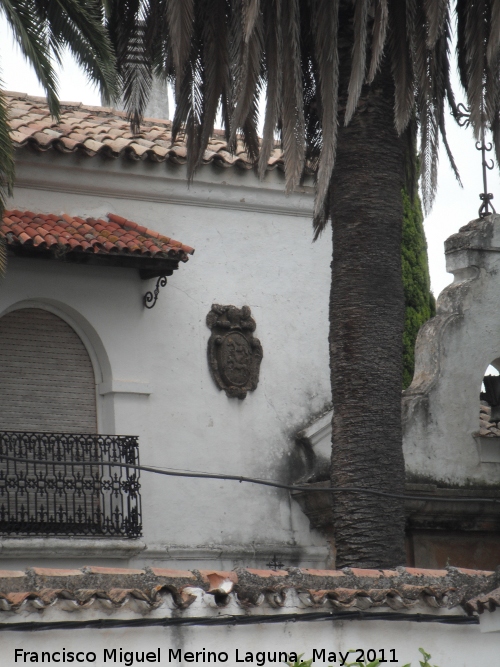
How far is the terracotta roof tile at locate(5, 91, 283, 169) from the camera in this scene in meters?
13.2

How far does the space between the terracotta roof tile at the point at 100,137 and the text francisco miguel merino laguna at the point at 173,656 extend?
284 inches

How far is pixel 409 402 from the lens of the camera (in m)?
13.6

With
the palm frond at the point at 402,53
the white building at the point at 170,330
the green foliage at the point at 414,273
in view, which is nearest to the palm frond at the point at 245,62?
the palm frond at the point at 402,53

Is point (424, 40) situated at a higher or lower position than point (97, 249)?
higher

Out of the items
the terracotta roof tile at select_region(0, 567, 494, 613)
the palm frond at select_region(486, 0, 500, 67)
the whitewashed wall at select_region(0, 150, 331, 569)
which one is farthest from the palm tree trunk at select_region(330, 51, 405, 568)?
the whitewashed wall at select_region(0, 150, 331, 569)

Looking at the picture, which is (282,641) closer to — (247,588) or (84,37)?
(247,588)

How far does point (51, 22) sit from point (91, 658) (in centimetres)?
673

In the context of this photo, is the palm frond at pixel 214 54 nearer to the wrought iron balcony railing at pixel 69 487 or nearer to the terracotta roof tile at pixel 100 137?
the terracotta roof tile at pixel 100 137

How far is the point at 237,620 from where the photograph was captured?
6.59m

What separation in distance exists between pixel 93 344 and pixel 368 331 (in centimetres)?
463

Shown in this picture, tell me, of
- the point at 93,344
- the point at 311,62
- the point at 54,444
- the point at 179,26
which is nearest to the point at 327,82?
the point at 179,26

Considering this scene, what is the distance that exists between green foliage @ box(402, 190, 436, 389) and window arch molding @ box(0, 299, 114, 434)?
17.6 feet

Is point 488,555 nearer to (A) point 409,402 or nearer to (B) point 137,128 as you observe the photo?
(A) point 409,402

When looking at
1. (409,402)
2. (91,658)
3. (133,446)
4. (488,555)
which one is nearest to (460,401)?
(409,402)
